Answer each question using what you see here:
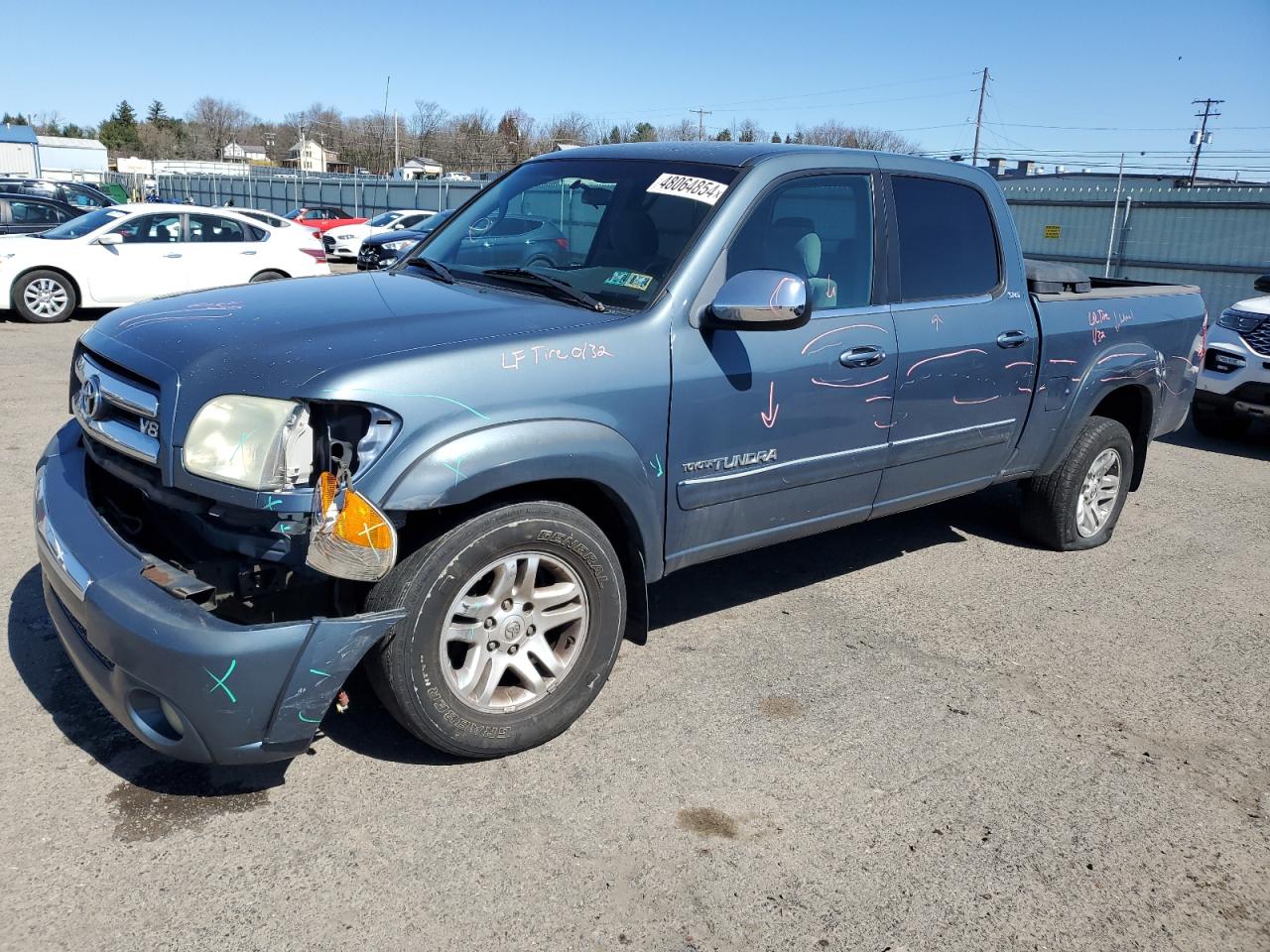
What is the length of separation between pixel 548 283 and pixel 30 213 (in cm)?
1633

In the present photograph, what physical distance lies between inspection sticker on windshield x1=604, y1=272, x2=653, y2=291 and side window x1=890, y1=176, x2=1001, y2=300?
127cm

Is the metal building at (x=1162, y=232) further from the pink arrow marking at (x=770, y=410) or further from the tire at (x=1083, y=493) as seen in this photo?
the pink arrow marking at (x=770, y=410)

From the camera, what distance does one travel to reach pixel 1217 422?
937 centimetres

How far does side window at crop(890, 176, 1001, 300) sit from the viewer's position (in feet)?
14.3

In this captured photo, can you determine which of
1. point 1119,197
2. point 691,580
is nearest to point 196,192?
point 1119,197

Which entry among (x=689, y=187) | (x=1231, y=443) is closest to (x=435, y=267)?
(x=689, y=187)

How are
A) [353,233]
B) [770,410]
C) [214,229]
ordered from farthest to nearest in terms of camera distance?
[353,233]
[214,229]
[770,410]

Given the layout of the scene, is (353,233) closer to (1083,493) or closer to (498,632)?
(1083,493)

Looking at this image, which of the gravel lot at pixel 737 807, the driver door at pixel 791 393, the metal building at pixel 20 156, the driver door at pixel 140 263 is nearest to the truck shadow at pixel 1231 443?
the gravel lot at pixel 737 807

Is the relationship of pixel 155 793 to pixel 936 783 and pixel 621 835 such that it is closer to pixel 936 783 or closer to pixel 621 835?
pixel 621 835

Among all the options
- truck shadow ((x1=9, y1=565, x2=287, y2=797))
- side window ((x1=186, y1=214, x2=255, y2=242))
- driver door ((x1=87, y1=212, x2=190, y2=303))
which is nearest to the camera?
truck shadow ((x1=9, y1=565, x2=287, y2=797))

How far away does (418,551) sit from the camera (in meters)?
2.93

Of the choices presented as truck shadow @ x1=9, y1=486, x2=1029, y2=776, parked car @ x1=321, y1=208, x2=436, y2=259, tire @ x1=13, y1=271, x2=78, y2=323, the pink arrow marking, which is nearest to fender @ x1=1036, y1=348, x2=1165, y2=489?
truck shadow @ x1=9, y1=486, x2=1029, y2=776

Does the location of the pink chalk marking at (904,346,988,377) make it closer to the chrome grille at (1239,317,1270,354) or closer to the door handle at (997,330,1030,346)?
the door handle at (997,330,1030,346)
